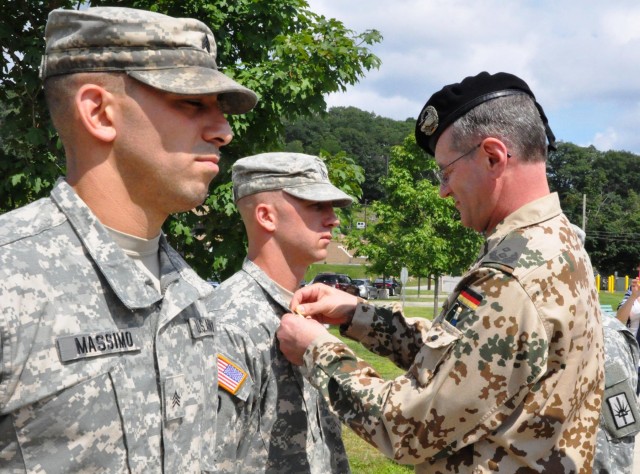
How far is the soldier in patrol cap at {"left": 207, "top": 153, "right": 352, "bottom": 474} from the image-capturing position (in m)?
2.57

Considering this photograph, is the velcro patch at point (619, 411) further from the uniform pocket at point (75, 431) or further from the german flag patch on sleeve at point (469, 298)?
the uniform pocket at point (75, 431)

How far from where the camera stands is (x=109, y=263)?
1690 mm

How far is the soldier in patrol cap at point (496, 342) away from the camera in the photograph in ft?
7.14

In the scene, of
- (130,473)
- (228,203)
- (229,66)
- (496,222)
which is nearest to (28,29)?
(229,66)

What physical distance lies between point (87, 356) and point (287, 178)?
167cm

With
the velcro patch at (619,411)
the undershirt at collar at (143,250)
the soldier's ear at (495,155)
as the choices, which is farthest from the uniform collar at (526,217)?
the velcro patch at (619,411)

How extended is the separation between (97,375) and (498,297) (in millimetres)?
1223

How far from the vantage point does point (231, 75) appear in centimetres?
705

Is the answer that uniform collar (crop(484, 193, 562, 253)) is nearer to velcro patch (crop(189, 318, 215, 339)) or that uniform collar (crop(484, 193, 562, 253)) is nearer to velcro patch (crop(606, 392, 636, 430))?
velcro patch (crop(189, 318, 215, 339))

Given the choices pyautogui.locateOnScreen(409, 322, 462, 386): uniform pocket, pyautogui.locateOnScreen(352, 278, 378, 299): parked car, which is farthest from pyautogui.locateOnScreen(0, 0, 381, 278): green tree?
pyautogui.locateOnScreen(352, 278, 378, 299): parked car

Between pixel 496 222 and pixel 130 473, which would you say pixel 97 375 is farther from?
pixel 496 222

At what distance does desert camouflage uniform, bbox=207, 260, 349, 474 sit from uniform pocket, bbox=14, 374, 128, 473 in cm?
84

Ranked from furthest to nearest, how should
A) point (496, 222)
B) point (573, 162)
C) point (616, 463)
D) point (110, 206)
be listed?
point (573, 162), point (616, 463), point (496, 222), point (110, 206)

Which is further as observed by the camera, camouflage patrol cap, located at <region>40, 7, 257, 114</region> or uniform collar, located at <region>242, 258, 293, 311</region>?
uniform collar, located at <region>242, 258, 293, 311</region>
